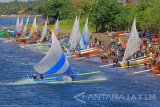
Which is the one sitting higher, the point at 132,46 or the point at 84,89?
the point at 132,46

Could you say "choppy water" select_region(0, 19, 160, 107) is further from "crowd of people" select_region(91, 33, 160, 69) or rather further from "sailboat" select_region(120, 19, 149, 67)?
"crowd of people" select_region(91, 33, 160, 69)

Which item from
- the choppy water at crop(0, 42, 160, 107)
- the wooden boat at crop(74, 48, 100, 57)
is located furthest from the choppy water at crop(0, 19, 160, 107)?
the wooden boat at crop(74, 48, 100, 57)

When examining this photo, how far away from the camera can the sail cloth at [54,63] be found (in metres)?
71.4

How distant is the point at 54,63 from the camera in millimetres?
72125

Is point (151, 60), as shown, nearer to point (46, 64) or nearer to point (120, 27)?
point (46, 64)

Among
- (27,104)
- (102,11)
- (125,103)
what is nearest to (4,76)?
(27,104)

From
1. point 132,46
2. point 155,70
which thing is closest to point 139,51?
point 132,46

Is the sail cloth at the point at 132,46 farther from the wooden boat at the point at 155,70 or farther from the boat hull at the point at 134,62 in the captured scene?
the wooden boat at the point at 155,70

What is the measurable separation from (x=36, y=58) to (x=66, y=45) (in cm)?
1090

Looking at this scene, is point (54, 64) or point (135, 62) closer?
point (54, 64)

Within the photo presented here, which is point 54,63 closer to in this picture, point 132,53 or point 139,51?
point 132,53

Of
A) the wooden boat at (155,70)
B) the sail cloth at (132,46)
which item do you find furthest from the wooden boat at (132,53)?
the wooden boat at (155,70)

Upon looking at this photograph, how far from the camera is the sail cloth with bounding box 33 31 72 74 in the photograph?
71438mm

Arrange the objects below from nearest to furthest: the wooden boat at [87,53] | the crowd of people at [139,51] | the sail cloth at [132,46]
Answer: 1. the crowd of people at [139,51]
2. the sail cloth at [132,46]
3. the wooden boat at [87,53]
